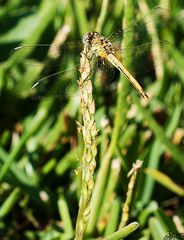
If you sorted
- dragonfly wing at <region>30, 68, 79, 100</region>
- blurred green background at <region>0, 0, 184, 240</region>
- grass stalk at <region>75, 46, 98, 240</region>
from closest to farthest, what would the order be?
grass stalk at <region>75, 46, 98, 240</region>, blurred green background at <region>0, 0, 184, 240</region>, dragonfly wing at <region>30, 68, 79, 100</region>

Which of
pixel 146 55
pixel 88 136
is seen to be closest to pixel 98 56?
pixel 146 55

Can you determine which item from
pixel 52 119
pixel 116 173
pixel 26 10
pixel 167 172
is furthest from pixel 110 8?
pixel 116 173

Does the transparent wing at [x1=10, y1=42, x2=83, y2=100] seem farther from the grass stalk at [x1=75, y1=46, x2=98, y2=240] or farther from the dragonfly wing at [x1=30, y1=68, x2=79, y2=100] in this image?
the grass stalk at [x1=75, y1=46, x2=98, y2=240]

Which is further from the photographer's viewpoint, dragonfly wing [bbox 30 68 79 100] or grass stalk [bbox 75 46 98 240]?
dragonfly wing [bbox 30 68 79 100]

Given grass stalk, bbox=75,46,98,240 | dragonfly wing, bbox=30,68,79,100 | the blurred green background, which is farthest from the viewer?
dragonfly wing, bbox=30,68,79,100

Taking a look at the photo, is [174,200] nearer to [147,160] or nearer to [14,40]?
[147,160]

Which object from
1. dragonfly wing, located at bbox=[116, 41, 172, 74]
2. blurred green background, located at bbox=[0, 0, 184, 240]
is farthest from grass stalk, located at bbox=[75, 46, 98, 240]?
dragonfly wing, located at bbox=[116, 41, 172, 74]

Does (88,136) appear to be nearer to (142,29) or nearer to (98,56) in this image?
(98,56)

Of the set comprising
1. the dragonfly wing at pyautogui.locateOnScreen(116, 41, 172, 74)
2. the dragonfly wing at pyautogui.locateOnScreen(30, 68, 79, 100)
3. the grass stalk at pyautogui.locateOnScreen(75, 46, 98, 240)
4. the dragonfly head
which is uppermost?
the dragonfly head

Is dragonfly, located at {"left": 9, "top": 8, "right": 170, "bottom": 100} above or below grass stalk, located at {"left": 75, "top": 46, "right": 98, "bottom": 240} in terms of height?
above
